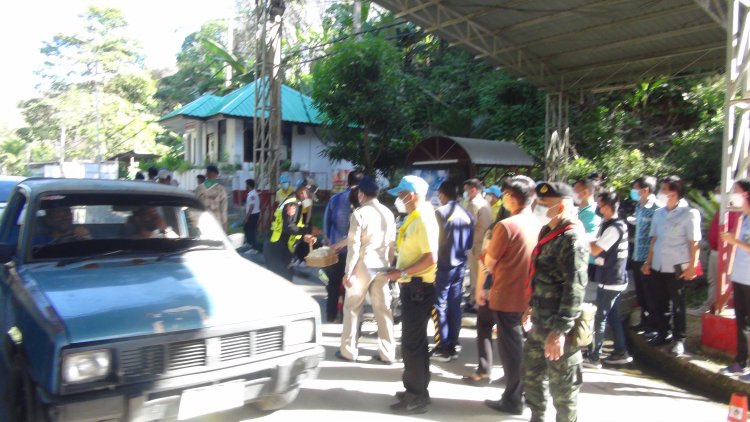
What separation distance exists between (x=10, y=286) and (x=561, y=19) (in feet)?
32.4

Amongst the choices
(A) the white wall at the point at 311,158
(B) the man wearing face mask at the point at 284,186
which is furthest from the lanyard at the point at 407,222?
(A) the white wall at the point at 311,158

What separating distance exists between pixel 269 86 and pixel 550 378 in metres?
11.7

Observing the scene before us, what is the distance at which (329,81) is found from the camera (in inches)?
636

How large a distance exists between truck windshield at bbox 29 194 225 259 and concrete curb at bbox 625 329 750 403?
4.46m

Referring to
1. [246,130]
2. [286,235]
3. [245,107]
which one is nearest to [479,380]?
[286,235]

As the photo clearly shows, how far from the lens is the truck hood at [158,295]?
9.68 ft

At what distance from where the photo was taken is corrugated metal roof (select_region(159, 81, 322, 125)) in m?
21.2

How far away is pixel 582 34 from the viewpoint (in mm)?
11008

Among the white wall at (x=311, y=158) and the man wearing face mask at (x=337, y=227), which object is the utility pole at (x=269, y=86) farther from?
the white wall at (x=311, y=158)

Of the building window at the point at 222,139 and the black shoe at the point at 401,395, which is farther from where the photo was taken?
the building window at the point at 222,139

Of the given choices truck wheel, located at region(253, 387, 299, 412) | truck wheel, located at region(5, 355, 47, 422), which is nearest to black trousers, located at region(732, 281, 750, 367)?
truck wheel, located at region(253, 387, 299, 412)

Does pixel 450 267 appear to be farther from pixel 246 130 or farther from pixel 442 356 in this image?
pixel 246 130

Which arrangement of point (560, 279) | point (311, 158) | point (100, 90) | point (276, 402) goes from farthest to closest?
point (100, 90)
point (311, 158)
point (276, 402)
point (560, 279)

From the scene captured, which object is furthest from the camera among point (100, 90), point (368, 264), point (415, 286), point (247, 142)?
point (100, 90)
